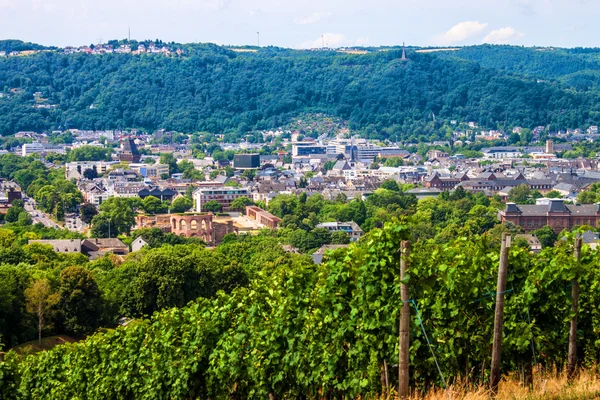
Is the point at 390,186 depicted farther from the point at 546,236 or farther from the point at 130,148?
the point at 130,148

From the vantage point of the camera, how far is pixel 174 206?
237 feet

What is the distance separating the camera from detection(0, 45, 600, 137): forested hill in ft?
528

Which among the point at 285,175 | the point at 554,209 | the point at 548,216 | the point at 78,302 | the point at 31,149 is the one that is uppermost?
the point at 78,302

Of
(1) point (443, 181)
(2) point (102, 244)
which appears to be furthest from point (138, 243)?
(1) point (443, 181)

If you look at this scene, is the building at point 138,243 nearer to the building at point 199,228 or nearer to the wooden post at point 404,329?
the building at point 199,228

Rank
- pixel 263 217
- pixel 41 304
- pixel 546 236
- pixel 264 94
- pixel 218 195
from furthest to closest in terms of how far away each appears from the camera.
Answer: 1. pixel 264 94
2. pixel 218 195
3. pixel 263 217
4. pixel 546 236
5. pixel 41 304

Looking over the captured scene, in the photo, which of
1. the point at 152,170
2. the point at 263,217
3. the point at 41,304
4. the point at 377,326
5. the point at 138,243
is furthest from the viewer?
the point at 152,170

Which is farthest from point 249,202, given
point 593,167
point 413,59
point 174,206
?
point 413,59

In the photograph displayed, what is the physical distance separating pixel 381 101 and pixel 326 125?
14.9 m

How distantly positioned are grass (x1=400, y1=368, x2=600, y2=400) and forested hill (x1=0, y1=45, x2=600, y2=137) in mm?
141595

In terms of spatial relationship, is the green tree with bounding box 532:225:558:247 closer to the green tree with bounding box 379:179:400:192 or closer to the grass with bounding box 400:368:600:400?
the green tree with bounding box 379:179:400:192

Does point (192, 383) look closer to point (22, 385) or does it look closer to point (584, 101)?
point (22, 385)

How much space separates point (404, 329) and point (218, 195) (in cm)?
6615

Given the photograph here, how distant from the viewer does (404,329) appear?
10195 mm
